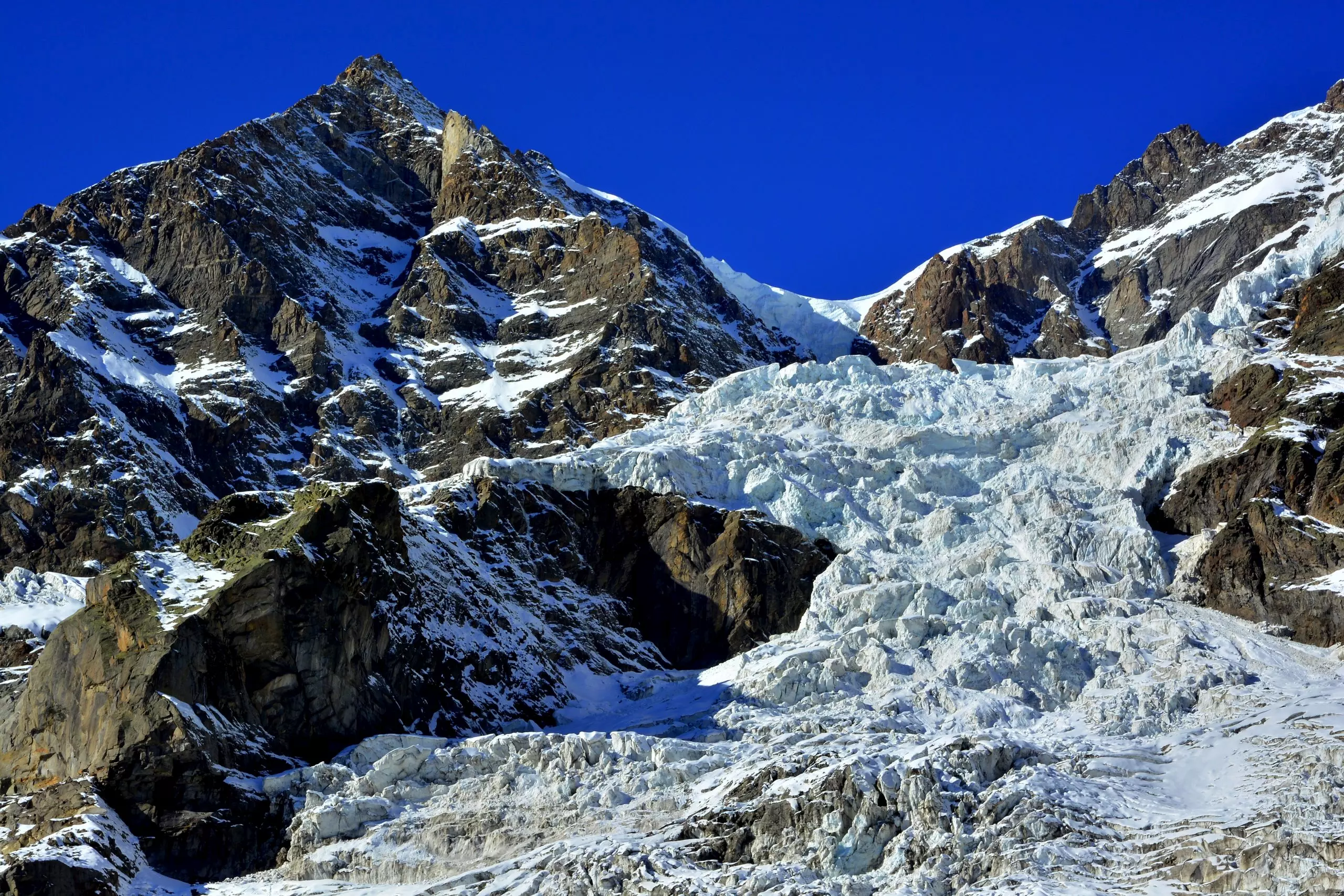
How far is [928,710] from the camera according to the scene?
5236 inches

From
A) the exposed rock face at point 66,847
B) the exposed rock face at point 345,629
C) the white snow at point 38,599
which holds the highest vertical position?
the white snow at point 38,599

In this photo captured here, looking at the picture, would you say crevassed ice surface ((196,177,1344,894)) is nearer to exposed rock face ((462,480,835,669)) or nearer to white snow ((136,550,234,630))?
exposed rock face ((462,480,835,669))

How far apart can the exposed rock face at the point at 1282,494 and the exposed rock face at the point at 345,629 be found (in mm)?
31052

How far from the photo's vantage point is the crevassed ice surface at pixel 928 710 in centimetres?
10788

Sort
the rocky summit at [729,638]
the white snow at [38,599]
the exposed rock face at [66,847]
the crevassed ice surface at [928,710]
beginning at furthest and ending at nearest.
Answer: the white snow at [38,599] → the exposed rock face at [66,847] → the rocky summit at [729,638] → the crevassed ice surface at [928,710]

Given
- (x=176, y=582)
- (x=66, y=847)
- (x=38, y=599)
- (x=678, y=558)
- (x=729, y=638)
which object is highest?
(x=38, y=599)

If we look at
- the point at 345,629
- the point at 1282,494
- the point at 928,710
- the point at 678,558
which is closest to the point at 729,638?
the point at 678,558

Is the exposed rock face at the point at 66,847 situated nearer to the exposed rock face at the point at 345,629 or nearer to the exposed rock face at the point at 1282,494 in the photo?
the exposed rock face at the point at 345,629

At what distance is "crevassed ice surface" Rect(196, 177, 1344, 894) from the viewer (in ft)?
354

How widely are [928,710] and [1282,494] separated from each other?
35.7 metres

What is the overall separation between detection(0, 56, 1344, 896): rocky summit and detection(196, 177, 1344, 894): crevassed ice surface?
0.32 meters

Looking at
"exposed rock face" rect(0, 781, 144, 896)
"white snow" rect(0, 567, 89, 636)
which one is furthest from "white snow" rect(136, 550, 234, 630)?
"white snow" rect(0, 567, 89, 636)

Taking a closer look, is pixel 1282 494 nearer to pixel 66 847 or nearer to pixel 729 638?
pixel 729 638

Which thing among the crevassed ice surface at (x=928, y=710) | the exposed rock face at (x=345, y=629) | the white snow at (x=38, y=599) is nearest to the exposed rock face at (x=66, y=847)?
the exposed rock face at (x=345, y=629)
